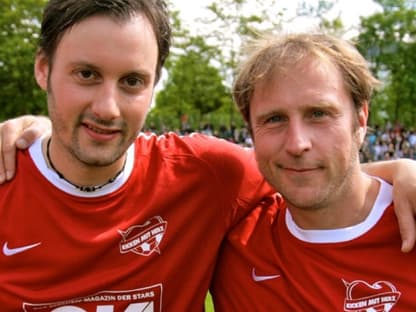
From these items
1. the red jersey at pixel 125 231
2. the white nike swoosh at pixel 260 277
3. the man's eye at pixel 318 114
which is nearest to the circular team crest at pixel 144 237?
the red jersey at pixel 125 231

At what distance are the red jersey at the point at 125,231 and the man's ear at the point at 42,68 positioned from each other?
0.38 m

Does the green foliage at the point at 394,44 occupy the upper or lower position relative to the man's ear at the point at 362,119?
lower

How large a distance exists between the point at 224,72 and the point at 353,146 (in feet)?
87.4

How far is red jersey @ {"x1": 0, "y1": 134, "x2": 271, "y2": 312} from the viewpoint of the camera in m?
2.83

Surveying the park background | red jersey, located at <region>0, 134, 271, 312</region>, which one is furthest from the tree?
red jersey, located at <region>0, 134, 271, 312</region>

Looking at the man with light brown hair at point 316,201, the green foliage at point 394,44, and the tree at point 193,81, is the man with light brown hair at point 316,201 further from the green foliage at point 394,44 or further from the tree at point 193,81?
the green foliage at point 394,44

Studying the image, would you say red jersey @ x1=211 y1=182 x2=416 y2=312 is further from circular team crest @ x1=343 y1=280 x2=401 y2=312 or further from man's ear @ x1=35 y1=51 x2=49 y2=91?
man's ear @ x1=35 y1=51 x2=49 y2=91

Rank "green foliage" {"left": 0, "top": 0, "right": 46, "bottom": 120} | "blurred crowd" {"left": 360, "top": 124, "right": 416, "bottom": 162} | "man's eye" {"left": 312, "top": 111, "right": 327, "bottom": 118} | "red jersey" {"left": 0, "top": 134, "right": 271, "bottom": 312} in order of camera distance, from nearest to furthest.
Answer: "man's eye" {"left": 312, "top": 111, "right": 327, "bottom": 118} → "red jersey" {"left": 0, "top": 134, "right": 271, "bottom": 312} → "blurred crowd" {"left": 360, "top": 124, "right": 416, "bottom": 162} → "green foliage" {"left": 0, "top": 0, "right": 46, "bottom": 120}

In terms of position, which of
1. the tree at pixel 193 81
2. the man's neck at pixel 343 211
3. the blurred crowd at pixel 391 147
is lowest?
the blurred crowd at pixel 391 147

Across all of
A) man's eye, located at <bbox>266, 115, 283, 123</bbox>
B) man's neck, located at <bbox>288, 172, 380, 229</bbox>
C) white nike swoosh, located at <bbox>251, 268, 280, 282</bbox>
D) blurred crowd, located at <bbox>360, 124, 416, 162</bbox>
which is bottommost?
blurred crowd, located at <bbox>360, 124, 416, 162</bbox>

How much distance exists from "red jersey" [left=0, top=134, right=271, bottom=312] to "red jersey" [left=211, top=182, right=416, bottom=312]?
0.23 metres

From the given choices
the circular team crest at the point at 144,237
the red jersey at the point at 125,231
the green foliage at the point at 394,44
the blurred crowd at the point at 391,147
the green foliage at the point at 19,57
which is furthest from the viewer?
the green foliage at the point at 394,44

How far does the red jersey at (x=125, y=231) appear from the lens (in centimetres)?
283

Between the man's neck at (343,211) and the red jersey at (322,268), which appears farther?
the man's neck at (343,211)
